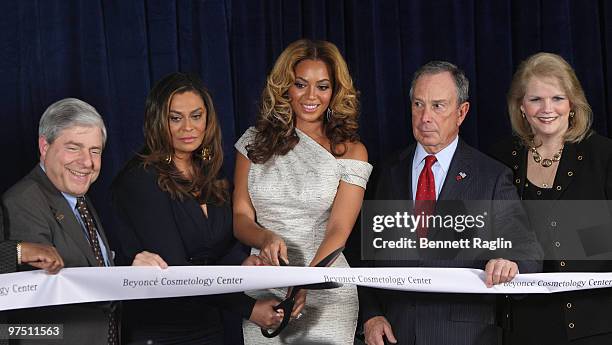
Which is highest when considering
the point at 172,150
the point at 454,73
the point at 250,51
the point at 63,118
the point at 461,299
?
the point at 250,51

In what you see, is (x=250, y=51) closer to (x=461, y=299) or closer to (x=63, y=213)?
(x=63, y=213)

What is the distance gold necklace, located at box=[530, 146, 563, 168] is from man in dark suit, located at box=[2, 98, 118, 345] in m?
1.55

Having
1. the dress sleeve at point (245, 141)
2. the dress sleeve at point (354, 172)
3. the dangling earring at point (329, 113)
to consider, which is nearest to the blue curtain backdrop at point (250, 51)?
the dress sleeve at point (245, 141)

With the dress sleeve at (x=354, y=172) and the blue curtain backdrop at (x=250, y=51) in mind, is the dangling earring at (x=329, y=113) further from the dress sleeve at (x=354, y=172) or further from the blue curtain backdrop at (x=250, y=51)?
the blue curtain backdrop at (x=250, y=51)

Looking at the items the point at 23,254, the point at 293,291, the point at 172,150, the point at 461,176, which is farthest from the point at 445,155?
the point at 23,254

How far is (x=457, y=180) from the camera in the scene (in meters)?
3.33

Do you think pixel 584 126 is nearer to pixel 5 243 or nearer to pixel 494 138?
pixel 494 138

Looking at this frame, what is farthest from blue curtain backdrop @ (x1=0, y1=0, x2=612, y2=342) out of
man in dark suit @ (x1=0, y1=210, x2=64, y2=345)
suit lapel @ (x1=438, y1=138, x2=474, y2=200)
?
man in dark suit @ (x1=0, y1=210, x2=64, y2=345)

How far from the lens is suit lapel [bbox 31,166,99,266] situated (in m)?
3.12

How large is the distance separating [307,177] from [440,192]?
0.50 metres

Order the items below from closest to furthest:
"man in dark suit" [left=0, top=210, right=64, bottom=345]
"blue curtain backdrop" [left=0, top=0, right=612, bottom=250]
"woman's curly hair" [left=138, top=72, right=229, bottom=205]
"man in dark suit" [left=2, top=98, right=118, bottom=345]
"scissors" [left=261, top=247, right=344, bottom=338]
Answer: "man in dark suit" [left=0, top=210, right=64, bottom=345]
"man in dark suit" [left=2, top=98, right=118, bottom=345]
"scissors" [left=261, top=247, right=344, bottom=338]
"woman's curly hair" [left=138, top=72, right=229, bottom=205]
"blue curtain backdrop" [left=0, top=0, right=612, bottom=250]

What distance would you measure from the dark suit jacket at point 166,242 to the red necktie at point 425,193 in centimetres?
67

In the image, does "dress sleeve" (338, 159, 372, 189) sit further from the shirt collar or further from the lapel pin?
the lapel pin

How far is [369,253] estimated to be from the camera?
11.7ft
